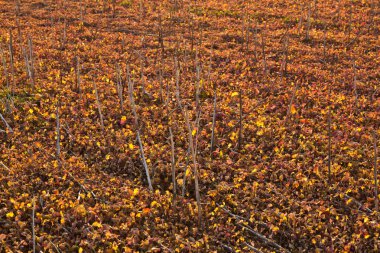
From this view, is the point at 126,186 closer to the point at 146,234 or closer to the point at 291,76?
the point at 146,234

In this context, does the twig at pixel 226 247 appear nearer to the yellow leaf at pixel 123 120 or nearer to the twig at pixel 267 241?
the twig at pixel 267 241

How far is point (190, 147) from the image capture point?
6.76 m

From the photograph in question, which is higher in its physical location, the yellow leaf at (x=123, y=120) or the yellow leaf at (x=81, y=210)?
the yellow leaf at (x=123, y=120)

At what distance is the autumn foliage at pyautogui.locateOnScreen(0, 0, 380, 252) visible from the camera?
5.63m

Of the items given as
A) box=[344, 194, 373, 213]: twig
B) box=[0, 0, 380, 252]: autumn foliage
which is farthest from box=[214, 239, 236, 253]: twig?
box=[344, 194, 373, 213]: twig

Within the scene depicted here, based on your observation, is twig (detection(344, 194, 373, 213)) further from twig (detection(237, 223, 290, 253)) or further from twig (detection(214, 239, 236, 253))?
twig (detection(214, 239, 236, 253))

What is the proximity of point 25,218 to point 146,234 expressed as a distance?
74.5 inches

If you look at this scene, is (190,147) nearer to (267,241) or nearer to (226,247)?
(226,247)

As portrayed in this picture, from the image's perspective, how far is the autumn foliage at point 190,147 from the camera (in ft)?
18.5

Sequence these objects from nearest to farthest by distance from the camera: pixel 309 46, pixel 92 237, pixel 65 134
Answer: pixel 92 237, pixel 65 134, pixel 309 46

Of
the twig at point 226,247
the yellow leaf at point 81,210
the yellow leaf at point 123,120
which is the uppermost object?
the yellow leaf at point 123,120

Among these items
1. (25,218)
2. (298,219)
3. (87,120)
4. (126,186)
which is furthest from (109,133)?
(298,219)

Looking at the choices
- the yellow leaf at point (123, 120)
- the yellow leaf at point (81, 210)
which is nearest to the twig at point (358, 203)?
the yellow leaf at point (81, 210)

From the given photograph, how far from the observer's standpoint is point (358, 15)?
1433cm
